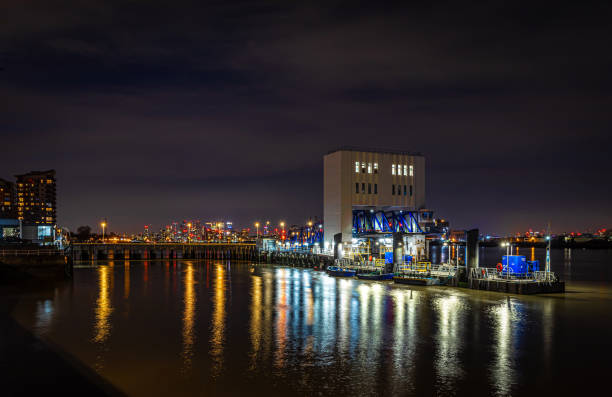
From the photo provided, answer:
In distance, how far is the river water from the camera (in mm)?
18516

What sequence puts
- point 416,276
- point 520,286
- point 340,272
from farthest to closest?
point 340,272 → point 416,276 → point 520,286

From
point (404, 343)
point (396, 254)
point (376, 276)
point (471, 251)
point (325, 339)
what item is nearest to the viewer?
point (404, 343)

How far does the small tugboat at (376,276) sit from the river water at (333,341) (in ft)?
46.2

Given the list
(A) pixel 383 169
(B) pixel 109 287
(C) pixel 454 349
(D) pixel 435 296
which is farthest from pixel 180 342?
(A) pixel 383 169

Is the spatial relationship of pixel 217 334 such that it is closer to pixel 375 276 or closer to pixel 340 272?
pixel 375 276

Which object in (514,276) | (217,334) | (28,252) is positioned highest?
(28,252)

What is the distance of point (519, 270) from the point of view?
46.8 metres

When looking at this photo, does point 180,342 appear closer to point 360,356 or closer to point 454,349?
point 360,356

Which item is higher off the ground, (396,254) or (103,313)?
(396,254)

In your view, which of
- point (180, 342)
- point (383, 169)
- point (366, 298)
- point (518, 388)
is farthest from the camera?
point (383, 169)

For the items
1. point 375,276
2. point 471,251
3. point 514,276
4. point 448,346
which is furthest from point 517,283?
point 448,346

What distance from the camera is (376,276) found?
59.7 m

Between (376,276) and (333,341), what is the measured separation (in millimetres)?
35006

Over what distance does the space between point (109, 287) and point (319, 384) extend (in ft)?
133
